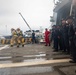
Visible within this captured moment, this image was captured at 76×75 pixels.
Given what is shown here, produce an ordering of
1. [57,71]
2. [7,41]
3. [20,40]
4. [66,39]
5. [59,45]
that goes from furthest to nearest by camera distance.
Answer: [7,41] → [20,40] → [59,45] → [66,39] → [57,71]

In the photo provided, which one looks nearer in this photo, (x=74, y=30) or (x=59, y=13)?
(x=74, y=30)

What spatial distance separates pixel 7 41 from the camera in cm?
3231

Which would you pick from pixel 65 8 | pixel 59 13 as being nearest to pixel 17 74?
pixel 65 8

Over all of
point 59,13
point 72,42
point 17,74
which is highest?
point 59,13

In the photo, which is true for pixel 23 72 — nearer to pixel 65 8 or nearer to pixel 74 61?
pixel 74 61

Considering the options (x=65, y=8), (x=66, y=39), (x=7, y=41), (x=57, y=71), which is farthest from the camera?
(x=7, y=41)

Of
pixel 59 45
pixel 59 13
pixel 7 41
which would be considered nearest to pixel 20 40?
pixel 59 13

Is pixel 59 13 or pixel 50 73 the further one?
pixel 59 13

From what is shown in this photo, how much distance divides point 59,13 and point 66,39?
30.5 ft

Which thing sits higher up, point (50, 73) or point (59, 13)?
point (59, 13)

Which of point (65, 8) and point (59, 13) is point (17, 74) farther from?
point (59, 13)

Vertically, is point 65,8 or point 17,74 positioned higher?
point 65,8

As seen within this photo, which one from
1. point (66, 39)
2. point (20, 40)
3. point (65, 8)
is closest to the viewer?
point (66, 39)

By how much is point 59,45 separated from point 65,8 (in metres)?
5.16
